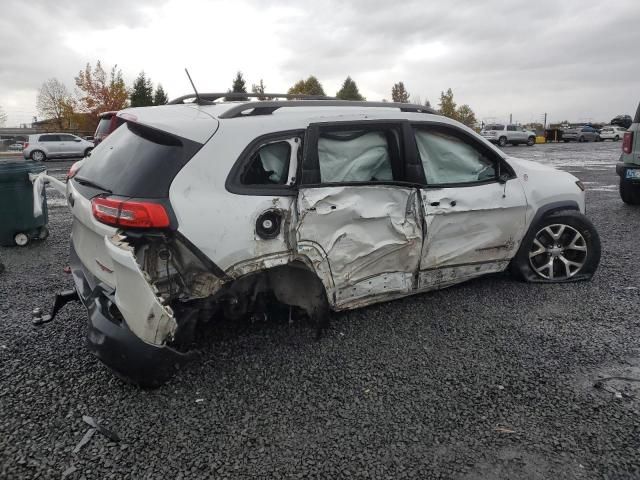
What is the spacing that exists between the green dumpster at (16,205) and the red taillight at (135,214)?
14.0 ft

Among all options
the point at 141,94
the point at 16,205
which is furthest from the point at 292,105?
the point at 141,94

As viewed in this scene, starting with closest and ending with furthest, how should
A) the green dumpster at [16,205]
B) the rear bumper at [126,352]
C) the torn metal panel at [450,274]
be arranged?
the rear bumper at [126,352] → the torn metal panel at [450,274] → the green dumpster at [16,205]

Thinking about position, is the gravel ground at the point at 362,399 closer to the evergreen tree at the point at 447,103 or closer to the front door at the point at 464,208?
the front door at the point at 464,208

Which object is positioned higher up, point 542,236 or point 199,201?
point 199,201

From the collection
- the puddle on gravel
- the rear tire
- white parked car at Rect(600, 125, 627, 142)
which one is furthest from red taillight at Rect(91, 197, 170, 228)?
white parked car at Rect(600, 125, 627, 142)

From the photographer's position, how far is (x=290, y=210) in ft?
10.1

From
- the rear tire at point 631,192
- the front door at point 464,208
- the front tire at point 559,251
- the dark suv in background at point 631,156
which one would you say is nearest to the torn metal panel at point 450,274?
the front door at point 464,208

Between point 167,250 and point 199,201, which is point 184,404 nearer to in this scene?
point 167,250

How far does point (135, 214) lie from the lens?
2.62m

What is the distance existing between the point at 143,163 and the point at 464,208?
2353 millimetres

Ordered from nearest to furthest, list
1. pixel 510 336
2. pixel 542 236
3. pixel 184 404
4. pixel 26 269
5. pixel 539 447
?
pixel 539 447
pixel 184 404
pixel 510 336
pixel 542 236
pixel 26 269

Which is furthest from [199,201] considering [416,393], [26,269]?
[26,269]

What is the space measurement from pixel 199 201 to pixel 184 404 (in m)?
1.14

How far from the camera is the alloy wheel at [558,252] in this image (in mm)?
4406
